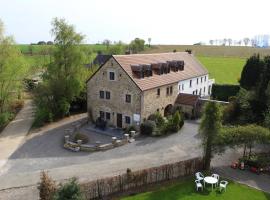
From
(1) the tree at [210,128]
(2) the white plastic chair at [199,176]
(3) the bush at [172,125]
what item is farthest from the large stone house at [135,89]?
(2) the white plastic chair at [199,176]

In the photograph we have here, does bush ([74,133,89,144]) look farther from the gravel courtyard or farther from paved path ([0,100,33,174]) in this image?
paved path ([0,100,33,174])

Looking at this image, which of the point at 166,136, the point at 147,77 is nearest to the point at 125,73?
the point at 147,77

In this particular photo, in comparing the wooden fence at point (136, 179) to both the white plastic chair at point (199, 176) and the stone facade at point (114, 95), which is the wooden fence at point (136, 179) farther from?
the stone facade at point (114, 95)

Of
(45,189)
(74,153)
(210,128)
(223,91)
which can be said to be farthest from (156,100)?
(45,189)

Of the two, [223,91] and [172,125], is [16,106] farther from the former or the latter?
[223,91]

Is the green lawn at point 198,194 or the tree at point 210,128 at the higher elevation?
the tree at point 210,128

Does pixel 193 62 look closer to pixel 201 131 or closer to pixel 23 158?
pixel 201 131

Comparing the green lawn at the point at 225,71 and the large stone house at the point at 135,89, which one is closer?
the large stone house at the point at 135,89

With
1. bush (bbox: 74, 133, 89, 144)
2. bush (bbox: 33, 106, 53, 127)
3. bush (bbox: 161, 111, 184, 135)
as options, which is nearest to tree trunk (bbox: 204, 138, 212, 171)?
bush (bbox: 161, 111, 184, 135)
